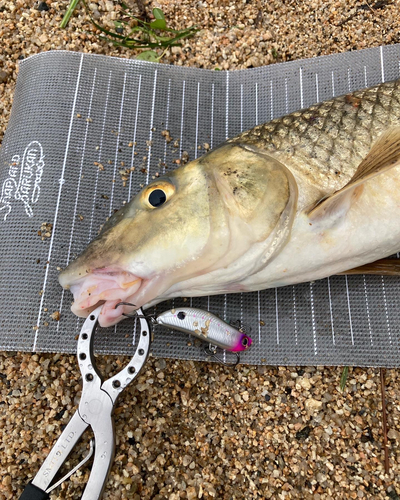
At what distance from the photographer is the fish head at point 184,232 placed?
1772 millimetres

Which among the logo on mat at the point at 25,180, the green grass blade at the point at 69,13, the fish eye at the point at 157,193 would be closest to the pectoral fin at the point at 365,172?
the fish eye at the point at 157,193

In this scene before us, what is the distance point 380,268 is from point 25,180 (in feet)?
8.21

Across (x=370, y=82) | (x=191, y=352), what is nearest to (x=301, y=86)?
(x=370, y=82)

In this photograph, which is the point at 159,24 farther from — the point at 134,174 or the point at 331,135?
the point at 331,135

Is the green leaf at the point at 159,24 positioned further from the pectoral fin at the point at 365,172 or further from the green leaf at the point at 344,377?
the green leaf at the point at 344,377

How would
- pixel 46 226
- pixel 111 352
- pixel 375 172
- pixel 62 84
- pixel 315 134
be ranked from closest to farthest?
pixel 375 172
pixel 315 134
pixel 111 352
pixel 46 226
pixel 62 84

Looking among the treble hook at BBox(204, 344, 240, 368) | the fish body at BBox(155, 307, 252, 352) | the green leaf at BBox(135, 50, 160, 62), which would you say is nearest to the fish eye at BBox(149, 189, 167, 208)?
the fish body at BBox(155, 307, 252, 352)

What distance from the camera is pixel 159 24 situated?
10.4 feet

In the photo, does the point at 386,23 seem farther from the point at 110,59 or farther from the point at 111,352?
the point at 111,352

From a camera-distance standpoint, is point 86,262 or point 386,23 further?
point 386,23

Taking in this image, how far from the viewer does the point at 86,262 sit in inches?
72.6

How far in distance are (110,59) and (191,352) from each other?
2.40 metres

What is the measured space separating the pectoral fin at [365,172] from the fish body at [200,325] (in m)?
0.83

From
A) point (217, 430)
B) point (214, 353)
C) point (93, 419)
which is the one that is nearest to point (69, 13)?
point (214, 353)
